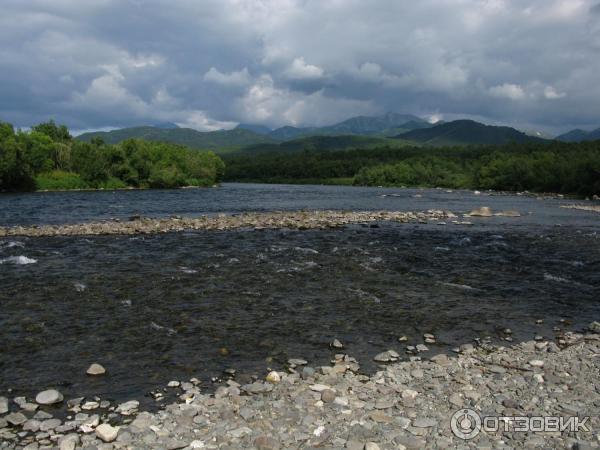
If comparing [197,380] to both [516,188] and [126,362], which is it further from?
[516,188]

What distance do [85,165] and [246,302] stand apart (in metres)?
116

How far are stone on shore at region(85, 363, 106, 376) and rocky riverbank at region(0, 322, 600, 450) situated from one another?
1119mm

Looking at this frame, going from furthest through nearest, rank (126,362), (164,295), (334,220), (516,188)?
(516,188)
(334,220)
(164,295)
(126,362)

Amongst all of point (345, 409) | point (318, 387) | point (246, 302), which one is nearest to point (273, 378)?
point (318, 387)

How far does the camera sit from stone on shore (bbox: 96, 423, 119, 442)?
290 inches

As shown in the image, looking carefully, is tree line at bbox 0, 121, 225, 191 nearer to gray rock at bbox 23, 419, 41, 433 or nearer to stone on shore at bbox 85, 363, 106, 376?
stone on shore at bbox 85, 363, 106, 376

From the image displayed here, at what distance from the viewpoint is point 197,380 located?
9805mm

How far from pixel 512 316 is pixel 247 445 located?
1039 cm

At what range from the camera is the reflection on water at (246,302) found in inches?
433

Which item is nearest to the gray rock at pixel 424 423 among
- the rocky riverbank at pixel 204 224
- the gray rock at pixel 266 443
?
the gray rock at pixel 266 443

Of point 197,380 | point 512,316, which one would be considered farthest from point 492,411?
point 512,316

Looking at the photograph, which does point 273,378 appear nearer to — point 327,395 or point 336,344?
point 327,395

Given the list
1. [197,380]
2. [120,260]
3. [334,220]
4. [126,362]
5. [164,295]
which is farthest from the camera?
[334,220]

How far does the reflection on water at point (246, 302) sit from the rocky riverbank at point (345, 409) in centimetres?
94
